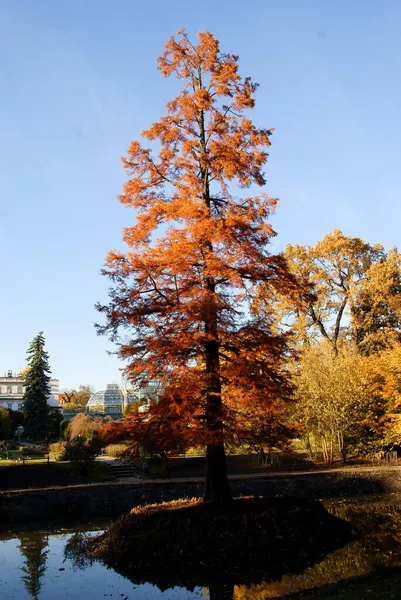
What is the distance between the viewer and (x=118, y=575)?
42.2 feet

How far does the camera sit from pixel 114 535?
1470 cm

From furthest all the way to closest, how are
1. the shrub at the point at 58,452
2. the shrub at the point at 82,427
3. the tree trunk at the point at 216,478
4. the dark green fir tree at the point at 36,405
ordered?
the dark green fir tree at the point at 36,405, the shrub at the point at 82,427, the shrub at the point at 58,452, the tree trunk at the point at 216,478

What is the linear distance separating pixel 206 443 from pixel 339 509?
1030 centimetres

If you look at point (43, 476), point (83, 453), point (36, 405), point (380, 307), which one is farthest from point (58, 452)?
point (380, 307)

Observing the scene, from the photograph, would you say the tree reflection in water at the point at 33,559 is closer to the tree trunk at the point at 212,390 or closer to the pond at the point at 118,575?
the pond at the point at 118,575

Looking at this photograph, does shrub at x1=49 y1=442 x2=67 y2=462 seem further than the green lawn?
Yes

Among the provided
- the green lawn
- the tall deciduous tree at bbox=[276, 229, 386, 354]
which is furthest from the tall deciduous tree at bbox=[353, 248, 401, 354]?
the green lawn

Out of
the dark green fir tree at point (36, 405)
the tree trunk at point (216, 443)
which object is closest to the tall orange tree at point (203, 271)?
the tree trunk at point (216, 443)

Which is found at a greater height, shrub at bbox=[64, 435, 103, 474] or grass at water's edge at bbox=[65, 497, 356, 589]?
shrub at bbox=[64, 435, 103, 474]

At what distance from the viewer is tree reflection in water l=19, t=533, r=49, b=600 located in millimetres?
12273

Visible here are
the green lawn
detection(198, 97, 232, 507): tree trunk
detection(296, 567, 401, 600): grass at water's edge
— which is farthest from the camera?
the green lawn

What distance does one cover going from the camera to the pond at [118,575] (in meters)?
11.5

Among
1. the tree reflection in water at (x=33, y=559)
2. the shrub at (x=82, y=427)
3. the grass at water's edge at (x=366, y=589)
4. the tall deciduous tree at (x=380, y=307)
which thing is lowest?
the tree reflection in water at (x=33, y=559)

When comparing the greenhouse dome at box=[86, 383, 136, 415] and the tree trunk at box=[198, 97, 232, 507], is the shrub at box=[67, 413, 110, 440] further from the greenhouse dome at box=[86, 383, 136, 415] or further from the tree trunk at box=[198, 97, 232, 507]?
the greenhouse dome at box=[86, 383, 136, 415]
